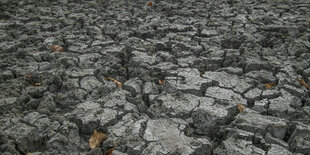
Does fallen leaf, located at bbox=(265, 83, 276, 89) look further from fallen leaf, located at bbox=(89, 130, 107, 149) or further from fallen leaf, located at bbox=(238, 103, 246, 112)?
fallen leaf, located at bbox=(89, 130, 107, 149)

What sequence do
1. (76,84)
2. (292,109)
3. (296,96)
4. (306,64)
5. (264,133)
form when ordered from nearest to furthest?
1. (264,133)
2. (292,109)
3. (296,96)
4. (76,84)
5. (306,64)

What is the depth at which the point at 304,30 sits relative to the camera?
3357 mm

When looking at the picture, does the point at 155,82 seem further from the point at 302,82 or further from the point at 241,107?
the point at 302,82

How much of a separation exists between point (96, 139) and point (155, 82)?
2.77 feet

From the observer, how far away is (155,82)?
7.83 ft

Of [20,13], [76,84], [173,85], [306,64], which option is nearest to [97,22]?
[20,13]

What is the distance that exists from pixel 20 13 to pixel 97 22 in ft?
4.13

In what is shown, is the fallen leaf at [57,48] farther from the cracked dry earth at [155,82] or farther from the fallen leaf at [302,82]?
the fallen leaf at [302,82]

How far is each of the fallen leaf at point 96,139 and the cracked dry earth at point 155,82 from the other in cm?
4

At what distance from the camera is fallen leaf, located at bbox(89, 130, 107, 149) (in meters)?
1.72

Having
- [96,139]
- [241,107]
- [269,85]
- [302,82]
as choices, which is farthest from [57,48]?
[302,82]

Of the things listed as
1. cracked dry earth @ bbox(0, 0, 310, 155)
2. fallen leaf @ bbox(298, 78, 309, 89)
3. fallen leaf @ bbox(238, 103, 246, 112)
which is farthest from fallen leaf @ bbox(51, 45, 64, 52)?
fallen leaf @ bbox(298, 78, 309, 89)

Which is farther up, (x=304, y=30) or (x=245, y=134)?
(x=304, y=30)

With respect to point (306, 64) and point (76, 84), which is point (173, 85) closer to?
point (76, 84)
